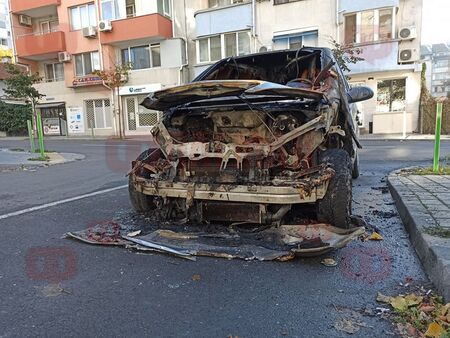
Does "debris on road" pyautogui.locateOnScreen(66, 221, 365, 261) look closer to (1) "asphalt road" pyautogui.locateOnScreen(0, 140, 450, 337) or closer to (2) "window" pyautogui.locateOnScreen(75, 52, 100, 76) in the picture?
(1) "asphalt road" pyautogui.locateOnScreen(0, 140, 450, 337)

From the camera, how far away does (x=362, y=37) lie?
20359 millimetres

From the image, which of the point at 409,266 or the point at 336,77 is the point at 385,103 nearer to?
the point at 336,77

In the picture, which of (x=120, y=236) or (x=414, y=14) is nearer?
(x=120, y=236)

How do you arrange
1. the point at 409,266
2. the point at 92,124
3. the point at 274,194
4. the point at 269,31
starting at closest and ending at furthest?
the point at 409,266, the point at 274,194, the point at 269,31, the point at 92,124

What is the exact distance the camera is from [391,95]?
68.2ft

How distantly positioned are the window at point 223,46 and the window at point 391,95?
7.90m

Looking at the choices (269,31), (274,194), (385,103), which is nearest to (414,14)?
(385,103)

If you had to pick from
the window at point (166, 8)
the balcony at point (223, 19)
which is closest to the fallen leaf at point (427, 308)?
the balcony at point (223, 19)

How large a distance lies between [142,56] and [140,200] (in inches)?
944

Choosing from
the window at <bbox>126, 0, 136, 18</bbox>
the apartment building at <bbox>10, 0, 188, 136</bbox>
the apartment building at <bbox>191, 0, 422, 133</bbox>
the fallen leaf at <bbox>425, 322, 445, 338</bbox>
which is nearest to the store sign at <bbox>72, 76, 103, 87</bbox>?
the apartment building at <bbox>10, 0, 188, 136</bbox>

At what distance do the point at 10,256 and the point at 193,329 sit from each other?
7.02ft

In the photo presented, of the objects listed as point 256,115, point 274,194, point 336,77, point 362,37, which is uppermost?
point 362,37

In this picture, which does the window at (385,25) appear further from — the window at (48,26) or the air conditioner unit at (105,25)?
the window at (48,26)

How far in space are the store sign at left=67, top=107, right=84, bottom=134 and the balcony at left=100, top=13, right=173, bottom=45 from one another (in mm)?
5563
